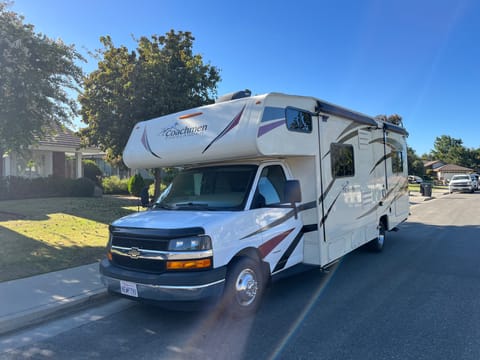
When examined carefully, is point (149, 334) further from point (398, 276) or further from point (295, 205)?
point (398, 276)

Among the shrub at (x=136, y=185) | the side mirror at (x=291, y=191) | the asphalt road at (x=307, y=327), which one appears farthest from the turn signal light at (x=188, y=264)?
the shrub at (x=136, y=185)

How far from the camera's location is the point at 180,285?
13.0ft

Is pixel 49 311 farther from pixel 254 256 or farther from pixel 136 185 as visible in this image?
pixel 136 185

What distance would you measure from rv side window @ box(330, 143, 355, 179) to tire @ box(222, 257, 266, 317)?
7.86 ft

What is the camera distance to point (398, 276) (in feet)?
21.3

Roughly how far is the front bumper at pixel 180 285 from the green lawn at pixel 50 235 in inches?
141

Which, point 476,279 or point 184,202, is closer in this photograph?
point 184,202

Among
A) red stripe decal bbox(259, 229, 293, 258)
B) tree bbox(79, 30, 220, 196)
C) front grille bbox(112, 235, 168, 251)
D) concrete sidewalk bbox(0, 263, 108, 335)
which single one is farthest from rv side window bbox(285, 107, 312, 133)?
tree bbox(79, 30, 220, 196)

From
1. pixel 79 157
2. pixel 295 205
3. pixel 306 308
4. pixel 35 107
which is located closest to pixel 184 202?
pixel 295 205

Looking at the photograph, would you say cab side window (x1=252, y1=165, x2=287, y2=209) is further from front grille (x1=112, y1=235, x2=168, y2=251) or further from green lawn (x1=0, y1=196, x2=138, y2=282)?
green lawn (x1=0, y1=196, x2=138, y2=282)

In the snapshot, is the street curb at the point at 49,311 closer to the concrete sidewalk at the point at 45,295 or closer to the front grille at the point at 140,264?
the concrete sidewalk at the point at 45,295

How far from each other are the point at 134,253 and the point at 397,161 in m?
7.56

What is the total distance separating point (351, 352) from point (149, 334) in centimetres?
230

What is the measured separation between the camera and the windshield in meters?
4.89
